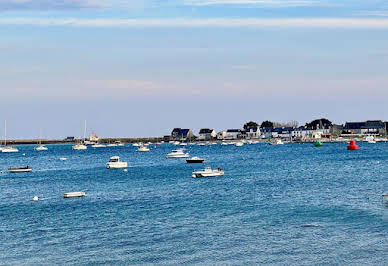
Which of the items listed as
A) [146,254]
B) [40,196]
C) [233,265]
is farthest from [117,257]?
[40,196]

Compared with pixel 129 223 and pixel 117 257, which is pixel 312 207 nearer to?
pixel 129 223

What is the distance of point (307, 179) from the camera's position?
80.9 m

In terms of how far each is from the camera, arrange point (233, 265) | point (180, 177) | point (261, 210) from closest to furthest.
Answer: point (233, 265) → point (261, 210) → point (180, 177)

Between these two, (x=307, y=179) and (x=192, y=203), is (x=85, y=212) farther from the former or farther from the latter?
(x=307, y=179)

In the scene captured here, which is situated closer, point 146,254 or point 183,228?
point 146,254

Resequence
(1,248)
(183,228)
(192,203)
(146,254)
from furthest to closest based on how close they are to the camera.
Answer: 1. (192,203)
2. (183,228)
3. (1,248)
4. (146,254)

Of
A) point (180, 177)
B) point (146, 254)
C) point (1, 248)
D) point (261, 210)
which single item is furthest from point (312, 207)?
point (180, 177)

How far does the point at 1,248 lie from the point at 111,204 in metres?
20.4

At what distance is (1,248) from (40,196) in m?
29.9

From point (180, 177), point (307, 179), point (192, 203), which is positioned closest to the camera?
point (192, 203)

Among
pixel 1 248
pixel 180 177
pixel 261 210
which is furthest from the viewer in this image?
pixel 180 177

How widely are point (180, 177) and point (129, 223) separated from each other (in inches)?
1695

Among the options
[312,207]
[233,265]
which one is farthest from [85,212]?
[233,265]

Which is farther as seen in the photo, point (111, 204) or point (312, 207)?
point (111, 204)
